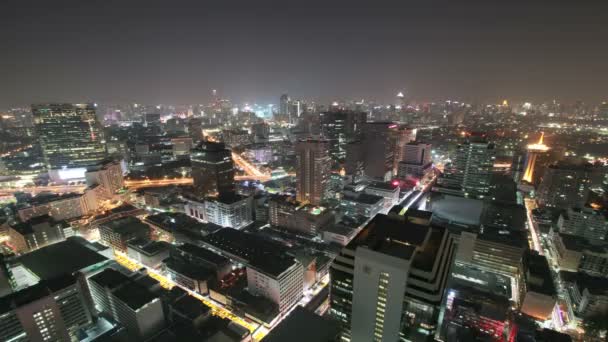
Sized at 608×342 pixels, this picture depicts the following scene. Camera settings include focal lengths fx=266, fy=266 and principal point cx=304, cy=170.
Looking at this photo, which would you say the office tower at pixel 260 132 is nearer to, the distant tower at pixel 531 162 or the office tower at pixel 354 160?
the office tower at pixel 354 160

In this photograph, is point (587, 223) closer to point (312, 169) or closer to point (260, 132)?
point (312, 169)

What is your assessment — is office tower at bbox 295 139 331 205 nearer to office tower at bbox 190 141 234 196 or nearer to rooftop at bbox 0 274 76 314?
office tower at bbox 190 141 234 196

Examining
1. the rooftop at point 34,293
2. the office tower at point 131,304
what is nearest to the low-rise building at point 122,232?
the office tower at point 131,304

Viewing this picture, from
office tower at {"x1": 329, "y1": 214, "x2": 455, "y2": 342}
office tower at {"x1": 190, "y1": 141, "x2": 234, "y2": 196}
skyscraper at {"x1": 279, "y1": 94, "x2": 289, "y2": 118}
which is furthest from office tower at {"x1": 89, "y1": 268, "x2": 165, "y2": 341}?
skyscraper at {"x1": 279, "y1": 94, "x2": 289, "y2": 118}

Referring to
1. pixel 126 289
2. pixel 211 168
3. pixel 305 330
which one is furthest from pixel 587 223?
pixel 211 168

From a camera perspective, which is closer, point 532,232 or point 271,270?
point 271,270

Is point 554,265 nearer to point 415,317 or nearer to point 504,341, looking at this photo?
point 504,341
